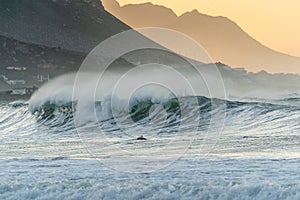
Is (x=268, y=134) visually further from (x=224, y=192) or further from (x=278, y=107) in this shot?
(x=224, y=192)

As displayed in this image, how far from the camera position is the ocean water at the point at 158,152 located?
15602 mm

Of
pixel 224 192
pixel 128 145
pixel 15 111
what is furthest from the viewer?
pixel 15 111

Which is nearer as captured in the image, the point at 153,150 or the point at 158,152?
the point at 158,152

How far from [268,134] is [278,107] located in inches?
362

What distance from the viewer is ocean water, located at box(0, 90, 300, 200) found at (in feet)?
51.2

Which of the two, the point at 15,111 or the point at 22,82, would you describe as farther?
the point at 22,82

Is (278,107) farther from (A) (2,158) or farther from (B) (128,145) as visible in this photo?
(A) (2,158)

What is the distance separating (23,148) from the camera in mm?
26562

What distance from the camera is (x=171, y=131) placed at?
3078cm

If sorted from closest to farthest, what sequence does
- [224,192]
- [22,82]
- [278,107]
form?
[224,192], [278,107], [22,82]

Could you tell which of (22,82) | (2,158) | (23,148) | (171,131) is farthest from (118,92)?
(22,82)

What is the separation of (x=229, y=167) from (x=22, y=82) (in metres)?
144

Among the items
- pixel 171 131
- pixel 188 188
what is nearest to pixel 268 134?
pixel 171 131

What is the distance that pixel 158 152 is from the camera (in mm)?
22688
